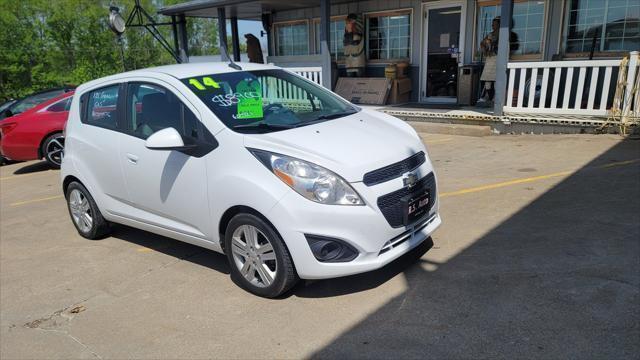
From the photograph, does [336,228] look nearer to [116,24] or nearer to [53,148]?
[53,148]

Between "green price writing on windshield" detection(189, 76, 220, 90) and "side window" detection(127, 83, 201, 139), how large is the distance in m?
0.19

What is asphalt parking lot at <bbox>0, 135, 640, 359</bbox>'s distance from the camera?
291cm

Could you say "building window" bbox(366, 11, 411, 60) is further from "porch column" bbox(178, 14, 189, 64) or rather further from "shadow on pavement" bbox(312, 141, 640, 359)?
"shadow on pavement" bbox(312, 141, 640, 359)

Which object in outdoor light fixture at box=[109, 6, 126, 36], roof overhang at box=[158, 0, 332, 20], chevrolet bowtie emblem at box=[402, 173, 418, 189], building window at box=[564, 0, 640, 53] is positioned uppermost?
roof overhang at box=[158, 0, 332, 20]

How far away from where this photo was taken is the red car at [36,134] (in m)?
9.73

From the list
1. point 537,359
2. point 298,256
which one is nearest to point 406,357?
point 537,359

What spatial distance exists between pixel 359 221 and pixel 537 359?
4.27 feet

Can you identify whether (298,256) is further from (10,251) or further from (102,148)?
(10,251)

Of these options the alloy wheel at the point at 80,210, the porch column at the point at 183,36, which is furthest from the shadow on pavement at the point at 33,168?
the porch column at the point at 183,36

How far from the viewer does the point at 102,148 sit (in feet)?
15.1

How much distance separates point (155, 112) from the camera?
4.18 metres

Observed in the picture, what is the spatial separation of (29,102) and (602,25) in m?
12.7

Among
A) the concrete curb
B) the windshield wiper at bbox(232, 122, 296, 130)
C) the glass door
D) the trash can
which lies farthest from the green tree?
the windshield wiper at bbox(232, 122, 296, 130)

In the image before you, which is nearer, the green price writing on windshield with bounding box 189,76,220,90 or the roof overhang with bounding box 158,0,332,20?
the green price writing on windshield with bounding box 189,76,220,90
